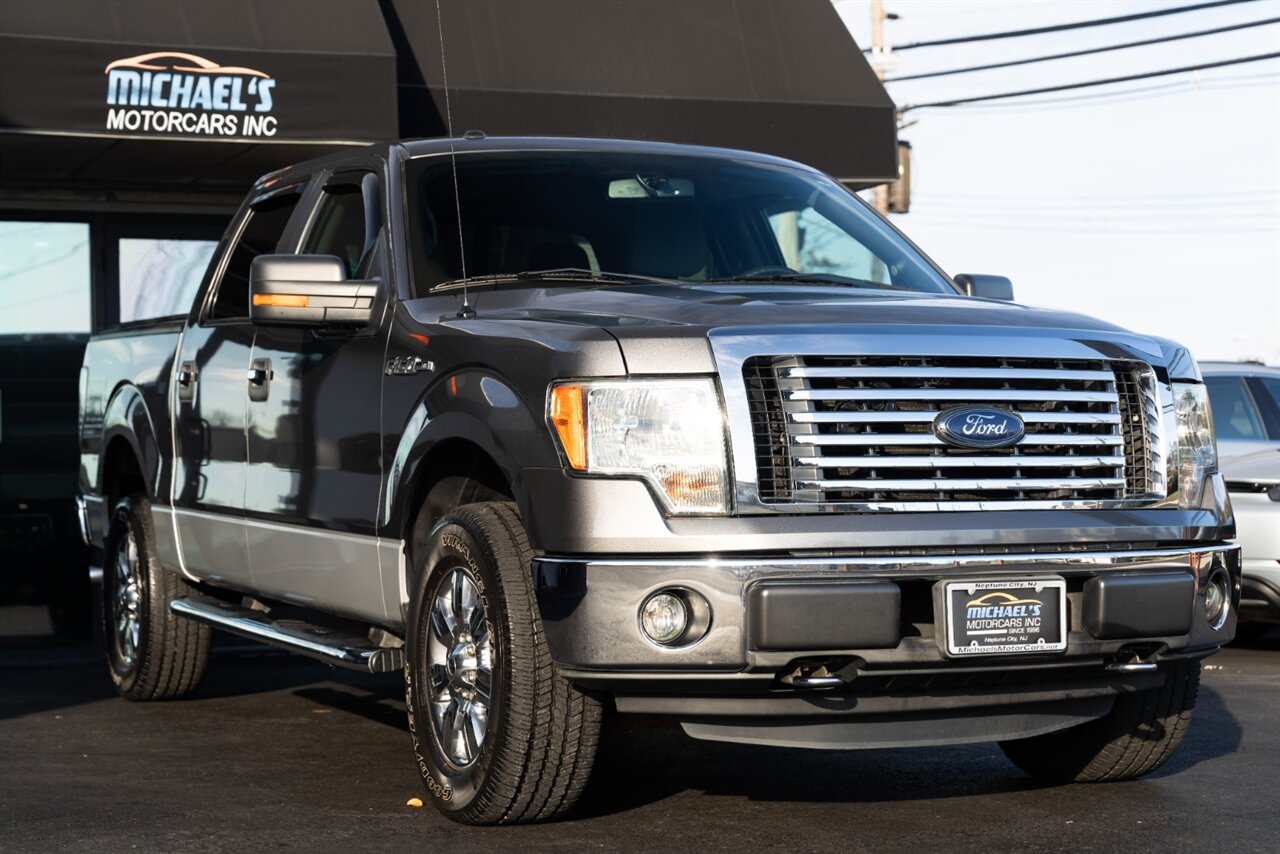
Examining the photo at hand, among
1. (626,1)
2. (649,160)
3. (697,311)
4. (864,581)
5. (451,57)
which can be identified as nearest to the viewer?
(864,581)

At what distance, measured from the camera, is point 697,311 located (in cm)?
513

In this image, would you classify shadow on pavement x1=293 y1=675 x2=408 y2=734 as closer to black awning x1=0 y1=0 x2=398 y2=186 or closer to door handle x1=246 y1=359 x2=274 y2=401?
door handle x1=246 y1=359 x2=274 y2=401

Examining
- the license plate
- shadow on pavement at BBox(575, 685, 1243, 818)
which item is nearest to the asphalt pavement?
shadow on pavement at BBox(575, 685, 1243, 818)

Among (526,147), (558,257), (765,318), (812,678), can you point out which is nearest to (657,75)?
(526,147)

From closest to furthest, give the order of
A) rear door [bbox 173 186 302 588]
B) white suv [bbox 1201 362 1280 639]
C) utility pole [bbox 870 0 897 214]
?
rear door [bbox 173 186 302 588] < white suv [bbox 1201 362 1280 639] < utility pole [bbox 870 0 897 214]

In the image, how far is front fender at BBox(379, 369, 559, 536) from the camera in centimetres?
496

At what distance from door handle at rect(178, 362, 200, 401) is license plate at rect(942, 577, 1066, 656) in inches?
151

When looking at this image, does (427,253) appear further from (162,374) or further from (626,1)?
(626,1)

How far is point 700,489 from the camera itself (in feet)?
15.6

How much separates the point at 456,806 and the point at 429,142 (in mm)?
2460

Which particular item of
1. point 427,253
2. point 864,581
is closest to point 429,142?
point 427,253

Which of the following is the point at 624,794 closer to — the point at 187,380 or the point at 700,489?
the point at 700,489

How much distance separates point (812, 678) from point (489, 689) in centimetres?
92

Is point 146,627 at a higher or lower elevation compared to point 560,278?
lower
